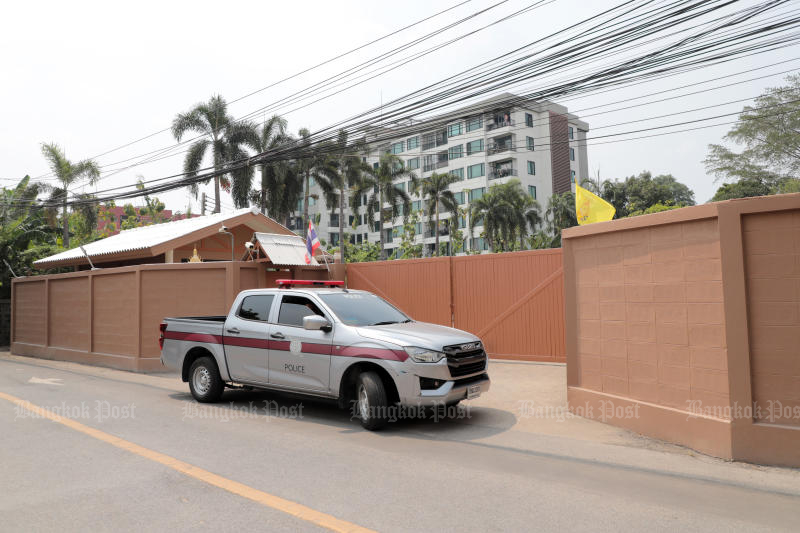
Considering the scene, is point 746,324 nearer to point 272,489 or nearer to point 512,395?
point 512,395

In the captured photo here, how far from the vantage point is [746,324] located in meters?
6.02

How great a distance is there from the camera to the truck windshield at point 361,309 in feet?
26.3

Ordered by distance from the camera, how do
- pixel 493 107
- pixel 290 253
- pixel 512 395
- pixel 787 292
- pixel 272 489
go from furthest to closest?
1. pixel 290 253
2. pixel 493 107
3. pixel 512 395
4. pixel 787 292
5. pixel 272 489

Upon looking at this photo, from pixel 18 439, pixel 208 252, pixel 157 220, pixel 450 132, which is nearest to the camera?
pixel 18 439

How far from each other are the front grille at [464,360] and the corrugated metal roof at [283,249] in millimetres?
7658

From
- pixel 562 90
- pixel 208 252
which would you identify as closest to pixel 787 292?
pixel 562 90

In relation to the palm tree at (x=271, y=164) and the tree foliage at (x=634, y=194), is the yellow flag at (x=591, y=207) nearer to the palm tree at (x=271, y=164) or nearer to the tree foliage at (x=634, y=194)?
the palm tree at (x=271, y=164)

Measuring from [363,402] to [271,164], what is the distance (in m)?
32.1

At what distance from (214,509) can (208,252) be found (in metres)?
18.6

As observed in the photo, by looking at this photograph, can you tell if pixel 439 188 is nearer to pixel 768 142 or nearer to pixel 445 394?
pixel 768 142

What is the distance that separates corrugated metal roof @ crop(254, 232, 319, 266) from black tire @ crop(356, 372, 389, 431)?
737 centimetres

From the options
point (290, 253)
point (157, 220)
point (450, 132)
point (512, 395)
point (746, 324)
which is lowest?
point (512, 395)

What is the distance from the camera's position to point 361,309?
328 inches

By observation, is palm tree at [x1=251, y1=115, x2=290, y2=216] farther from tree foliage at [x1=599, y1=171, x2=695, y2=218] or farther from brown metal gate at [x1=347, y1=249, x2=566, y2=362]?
tree foliage at [x1=599, y1=171, x2=695, y2=218]
